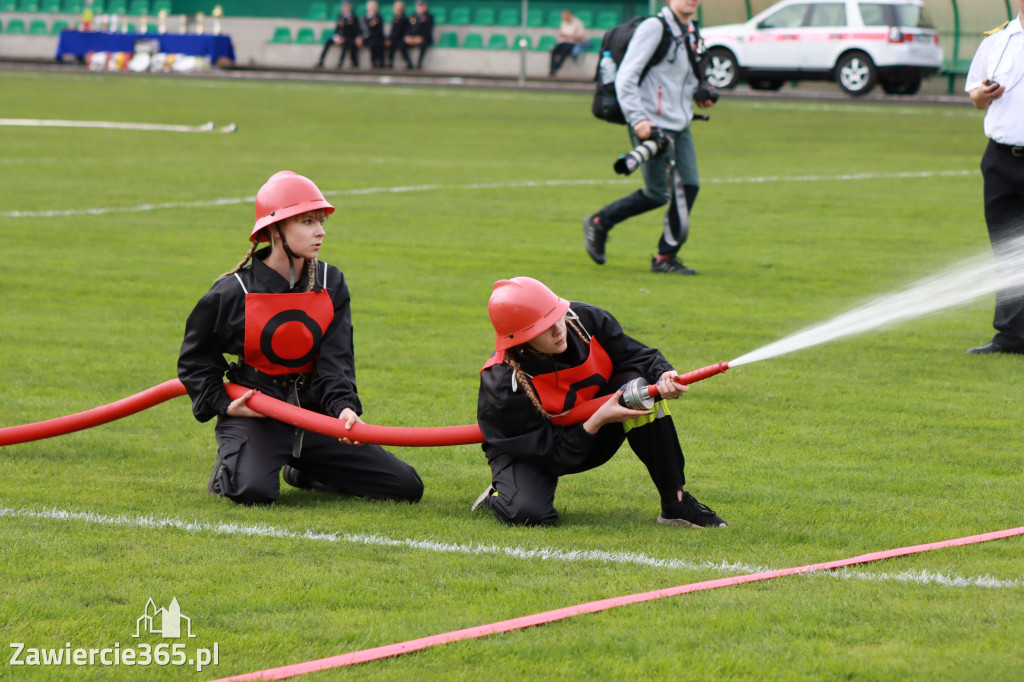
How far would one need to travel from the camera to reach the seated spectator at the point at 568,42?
46312mm

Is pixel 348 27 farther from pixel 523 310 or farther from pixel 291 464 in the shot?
pixel 523 310

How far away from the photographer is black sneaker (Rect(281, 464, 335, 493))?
257 inches

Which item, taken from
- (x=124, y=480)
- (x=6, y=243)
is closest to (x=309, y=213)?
(x=124, y=480)

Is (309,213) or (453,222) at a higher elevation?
(309,213)

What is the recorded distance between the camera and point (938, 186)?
59.7ft

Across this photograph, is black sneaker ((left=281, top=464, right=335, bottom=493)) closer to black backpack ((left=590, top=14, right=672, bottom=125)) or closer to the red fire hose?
the red fire hose

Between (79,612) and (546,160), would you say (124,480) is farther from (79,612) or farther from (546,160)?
(546,160)

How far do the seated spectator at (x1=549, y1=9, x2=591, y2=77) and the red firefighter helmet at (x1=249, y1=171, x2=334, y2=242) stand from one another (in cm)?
4110

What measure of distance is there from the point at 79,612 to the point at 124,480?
1773mm

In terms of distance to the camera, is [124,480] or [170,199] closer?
[124,480]

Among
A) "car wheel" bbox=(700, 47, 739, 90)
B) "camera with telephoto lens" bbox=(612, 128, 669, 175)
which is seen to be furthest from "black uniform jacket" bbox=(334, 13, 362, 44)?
"camera with telephoto lens" bbox=(612, 128, 669, 175)

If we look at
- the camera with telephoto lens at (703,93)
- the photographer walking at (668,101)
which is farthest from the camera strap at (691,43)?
the camera with telephoto lens at (703,93)

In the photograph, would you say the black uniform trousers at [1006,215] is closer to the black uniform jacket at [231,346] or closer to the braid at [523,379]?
the braid at [523,379]

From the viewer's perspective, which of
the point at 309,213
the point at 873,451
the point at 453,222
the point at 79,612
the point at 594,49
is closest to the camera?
the point at 79,612
